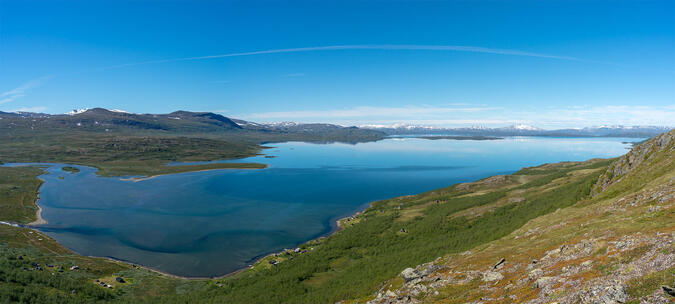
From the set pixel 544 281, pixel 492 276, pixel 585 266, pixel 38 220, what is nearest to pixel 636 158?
pixel 492 276

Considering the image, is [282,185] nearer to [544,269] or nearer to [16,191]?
[16,191]

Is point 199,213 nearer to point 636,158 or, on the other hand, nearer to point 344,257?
point 344,257

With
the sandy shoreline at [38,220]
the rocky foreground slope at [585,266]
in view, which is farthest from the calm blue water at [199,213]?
→ the rocky foreground slope at [585,266]

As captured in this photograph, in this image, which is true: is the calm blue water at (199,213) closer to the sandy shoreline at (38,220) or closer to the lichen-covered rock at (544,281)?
the sandy shoreline at (38,220)

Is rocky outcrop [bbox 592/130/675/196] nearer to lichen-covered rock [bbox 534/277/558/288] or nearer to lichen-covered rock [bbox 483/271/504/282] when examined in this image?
lichen-covered rock [bbox 483/271/504/282]

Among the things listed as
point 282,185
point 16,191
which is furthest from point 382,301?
point 16,191
